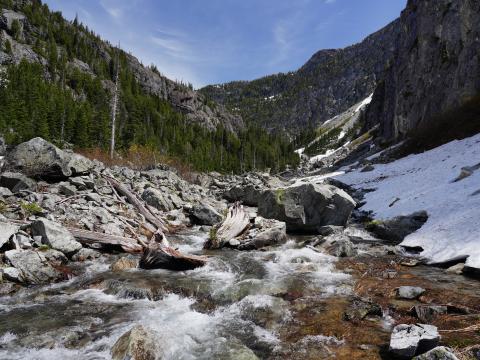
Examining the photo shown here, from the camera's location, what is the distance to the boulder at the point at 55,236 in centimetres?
1234

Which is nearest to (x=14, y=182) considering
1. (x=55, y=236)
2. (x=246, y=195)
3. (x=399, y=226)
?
(x=55, y=236)

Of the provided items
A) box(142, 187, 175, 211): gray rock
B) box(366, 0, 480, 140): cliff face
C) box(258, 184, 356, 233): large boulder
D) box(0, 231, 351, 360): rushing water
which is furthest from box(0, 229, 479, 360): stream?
box(366, 0, 480, 140): cliff face

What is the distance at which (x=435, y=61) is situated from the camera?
46500mm

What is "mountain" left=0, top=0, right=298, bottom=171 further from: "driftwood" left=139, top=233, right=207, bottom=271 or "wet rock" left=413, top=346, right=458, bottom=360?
"wet rock" left=413, top=346, right=458, bottom=360

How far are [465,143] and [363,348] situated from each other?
2849 cm

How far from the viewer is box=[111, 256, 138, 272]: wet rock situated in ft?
40.8

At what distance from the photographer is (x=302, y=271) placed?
12.6 meters

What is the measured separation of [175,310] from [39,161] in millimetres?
14863

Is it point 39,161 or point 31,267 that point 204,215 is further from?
point 31,267

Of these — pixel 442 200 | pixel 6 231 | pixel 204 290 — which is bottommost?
pixel 204 290

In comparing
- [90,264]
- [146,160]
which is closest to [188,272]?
[90,264]

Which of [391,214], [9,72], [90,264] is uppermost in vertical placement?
[9,72]

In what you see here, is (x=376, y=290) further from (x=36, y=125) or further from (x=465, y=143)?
(x=36, y=125)

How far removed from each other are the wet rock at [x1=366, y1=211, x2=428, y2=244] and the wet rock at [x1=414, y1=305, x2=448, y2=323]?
30.0 ft
